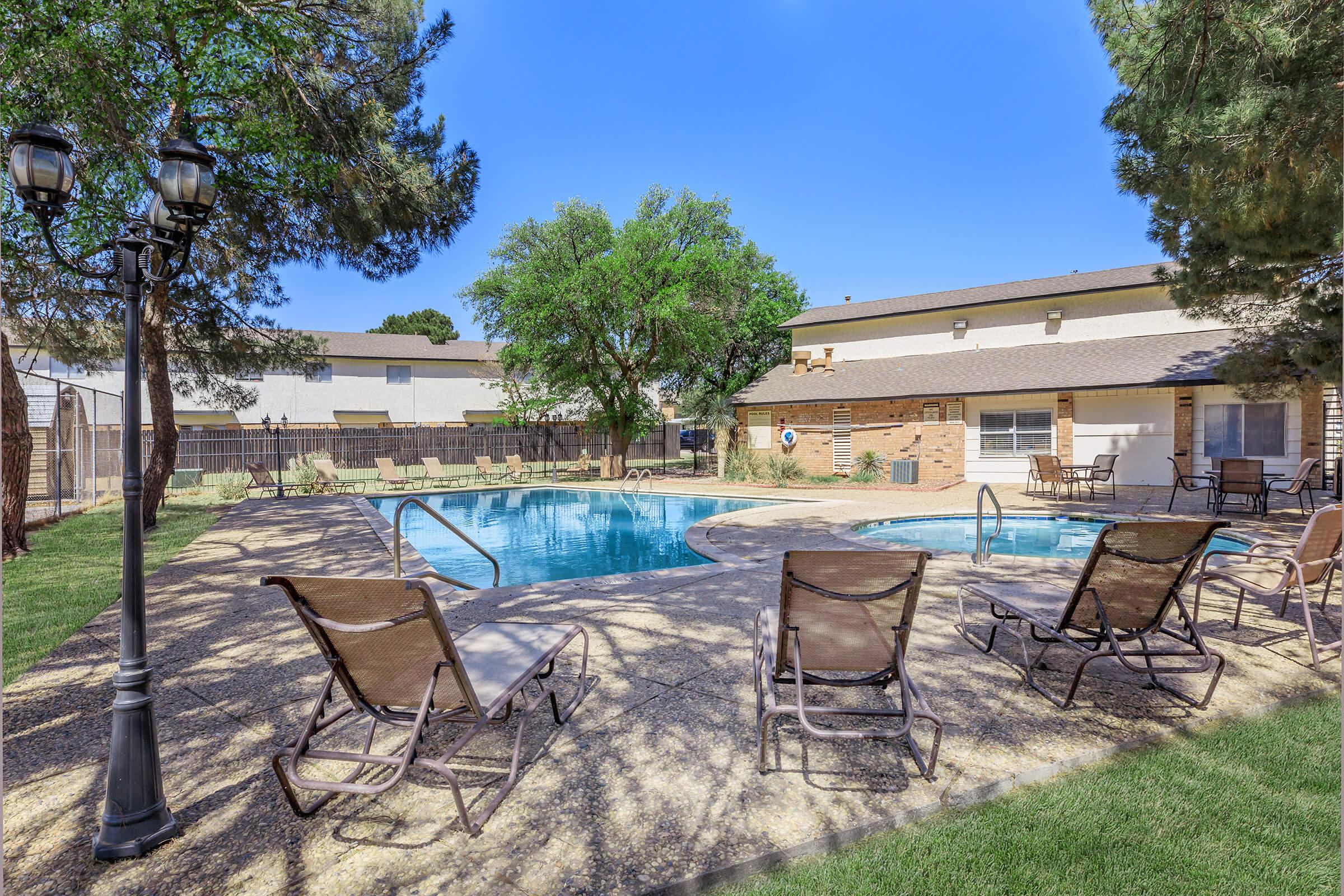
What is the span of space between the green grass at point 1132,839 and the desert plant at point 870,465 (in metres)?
17.6

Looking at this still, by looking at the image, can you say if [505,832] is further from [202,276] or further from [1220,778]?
[202,276]

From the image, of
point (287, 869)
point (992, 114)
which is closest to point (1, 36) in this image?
point (287, 869)

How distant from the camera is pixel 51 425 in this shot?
38.5ft

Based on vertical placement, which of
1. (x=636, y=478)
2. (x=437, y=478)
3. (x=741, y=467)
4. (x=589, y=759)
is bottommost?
(x=589, y=759)

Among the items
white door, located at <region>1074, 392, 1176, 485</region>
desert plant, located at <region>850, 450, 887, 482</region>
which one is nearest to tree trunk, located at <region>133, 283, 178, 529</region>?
desert plant, located at <region>850, 450, 887, 482</region>

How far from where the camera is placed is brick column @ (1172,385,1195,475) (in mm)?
16344

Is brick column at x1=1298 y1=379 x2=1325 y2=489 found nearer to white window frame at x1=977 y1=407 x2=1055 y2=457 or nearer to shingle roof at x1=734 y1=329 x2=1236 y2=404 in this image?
shingle roof at x1=734 y1=329 x2=1236 y2=404

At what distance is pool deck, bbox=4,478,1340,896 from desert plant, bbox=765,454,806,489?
14569mm

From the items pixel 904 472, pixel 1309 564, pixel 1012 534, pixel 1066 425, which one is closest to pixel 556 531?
pixel 1012 534

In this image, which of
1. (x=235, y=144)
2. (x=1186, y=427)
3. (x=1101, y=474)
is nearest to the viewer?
(x=235, y=144)

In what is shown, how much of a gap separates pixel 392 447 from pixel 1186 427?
92.7 feet

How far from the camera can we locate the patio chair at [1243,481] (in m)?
10.9

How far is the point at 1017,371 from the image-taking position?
63.7 feet

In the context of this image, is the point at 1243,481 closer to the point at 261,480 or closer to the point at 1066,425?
the point at 1066,425
